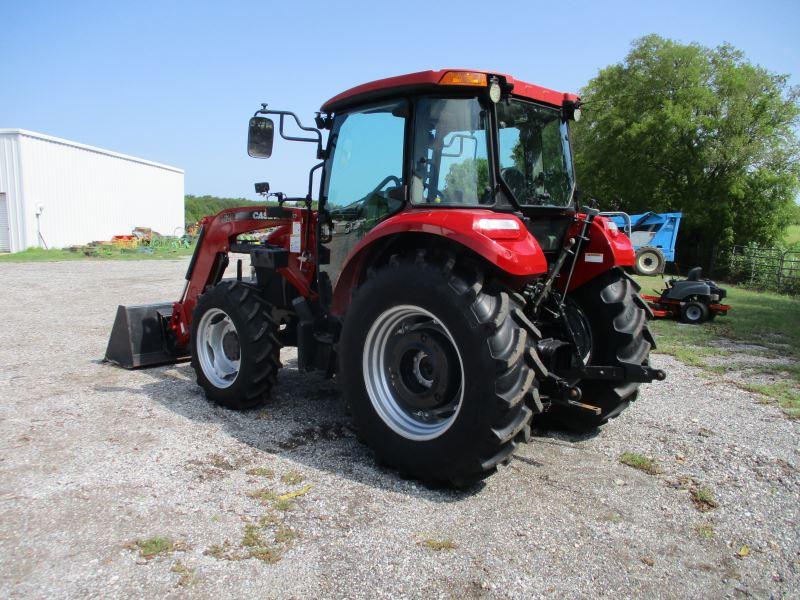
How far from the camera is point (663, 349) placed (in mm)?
7871

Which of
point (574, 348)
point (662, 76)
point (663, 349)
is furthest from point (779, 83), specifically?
point (574, 348)

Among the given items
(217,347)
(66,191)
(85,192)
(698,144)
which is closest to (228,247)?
(217,347)

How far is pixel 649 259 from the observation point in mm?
16141

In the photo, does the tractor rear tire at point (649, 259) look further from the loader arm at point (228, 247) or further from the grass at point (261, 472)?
the grass at point (261, 472)

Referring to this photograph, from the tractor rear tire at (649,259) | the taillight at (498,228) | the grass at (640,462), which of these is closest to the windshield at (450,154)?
the taillight at (498,228)

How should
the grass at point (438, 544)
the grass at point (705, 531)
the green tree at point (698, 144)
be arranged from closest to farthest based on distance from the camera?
the grass at point (438, 544)
the grass at point (705, 531)
the green tree at point (698, 144)

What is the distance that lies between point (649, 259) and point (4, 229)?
Result: 25.6 meters

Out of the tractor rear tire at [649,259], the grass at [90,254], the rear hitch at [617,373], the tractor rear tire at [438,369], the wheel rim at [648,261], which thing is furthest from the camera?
the grass at [90,254]

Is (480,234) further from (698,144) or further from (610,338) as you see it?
(698,144)

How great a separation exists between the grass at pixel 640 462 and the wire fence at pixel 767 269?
18691 mm

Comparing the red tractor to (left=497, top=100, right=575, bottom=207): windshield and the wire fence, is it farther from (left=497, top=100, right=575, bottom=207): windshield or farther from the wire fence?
the wire fence

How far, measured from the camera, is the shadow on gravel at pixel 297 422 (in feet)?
11.8

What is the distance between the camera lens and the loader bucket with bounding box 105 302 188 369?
5.99m

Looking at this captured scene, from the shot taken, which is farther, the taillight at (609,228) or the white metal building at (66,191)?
the white metal building at (66,191)
